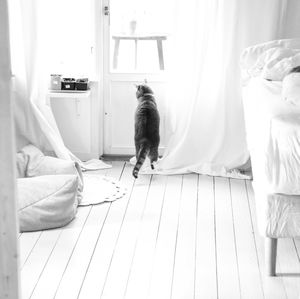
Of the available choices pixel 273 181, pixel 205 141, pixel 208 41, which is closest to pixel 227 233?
pixel 273 181

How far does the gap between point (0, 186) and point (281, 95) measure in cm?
203

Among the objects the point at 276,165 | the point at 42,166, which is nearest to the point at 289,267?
the point at 276,165

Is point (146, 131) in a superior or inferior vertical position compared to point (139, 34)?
inferior

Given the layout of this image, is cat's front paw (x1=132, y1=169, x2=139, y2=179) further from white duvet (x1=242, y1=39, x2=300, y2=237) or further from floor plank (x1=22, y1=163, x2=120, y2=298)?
white duvet (x1=242, y1=39, x2=300, y2=237)

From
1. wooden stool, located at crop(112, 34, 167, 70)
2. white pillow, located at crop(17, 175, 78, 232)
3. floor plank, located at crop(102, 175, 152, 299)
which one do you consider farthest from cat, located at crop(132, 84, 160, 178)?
white pillow, located at crop(17, 175, 78, 232)

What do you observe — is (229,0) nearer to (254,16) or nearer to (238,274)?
(254,16)

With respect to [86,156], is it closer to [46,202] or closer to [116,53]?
[116,53]

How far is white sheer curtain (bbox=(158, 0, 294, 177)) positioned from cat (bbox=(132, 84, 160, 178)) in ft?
0.56

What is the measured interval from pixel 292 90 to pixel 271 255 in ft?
2.80

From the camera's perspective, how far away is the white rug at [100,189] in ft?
12.5

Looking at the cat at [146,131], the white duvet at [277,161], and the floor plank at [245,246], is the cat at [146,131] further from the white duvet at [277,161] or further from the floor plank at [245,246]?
the white duvet at [277,161]

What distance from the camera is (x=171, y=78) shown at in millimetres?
4359

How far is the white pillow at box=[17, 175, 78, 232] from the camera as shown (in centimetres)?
332

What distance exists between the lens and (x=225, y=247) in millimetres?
3197
